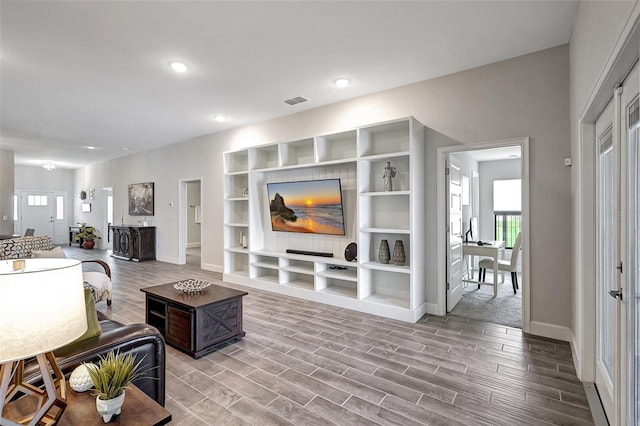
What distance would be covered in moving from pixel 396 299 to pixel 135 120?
17.8 feet

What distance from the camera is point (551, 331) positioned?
3.22 meters

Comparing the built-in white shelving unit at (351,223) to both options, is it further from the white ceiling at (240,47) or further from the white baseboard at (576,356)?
the white baseboard at (576,356)

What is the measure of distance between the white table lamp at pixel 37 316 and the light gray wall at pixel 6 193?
941 cm

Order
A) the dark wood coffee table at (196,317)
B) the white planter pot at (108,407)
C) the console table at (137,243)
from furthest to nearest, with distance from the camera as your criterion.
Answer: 1. the console table at (137,243)
2. the dark wood coffee table at (196,317)
3. the white planter pot at (108,407)

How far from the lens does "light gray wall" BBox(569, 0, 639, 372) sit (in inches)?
57.4

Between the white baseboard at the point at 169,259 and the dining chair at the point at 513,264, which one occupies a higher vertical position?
the dining chair at the point at 513,264

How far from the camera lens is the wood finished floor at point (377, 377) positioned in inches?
81.0

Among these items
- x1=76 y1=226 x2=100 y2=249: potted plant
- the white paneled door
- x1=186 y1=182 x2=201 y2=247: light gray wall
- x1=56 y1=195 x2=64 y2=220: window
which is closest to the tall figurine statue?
the white paneled door

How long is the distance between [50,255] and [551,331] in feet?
18.3

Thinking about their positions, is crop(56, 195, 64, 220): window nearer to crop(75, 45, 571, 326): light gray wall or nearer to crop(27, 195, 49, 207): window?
crop(27, 195, 49, 207): window

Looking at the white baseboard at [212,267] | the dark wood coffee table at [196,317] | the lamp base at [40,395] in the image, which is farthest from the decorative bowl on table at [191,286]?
the white baseboard at [212,267]

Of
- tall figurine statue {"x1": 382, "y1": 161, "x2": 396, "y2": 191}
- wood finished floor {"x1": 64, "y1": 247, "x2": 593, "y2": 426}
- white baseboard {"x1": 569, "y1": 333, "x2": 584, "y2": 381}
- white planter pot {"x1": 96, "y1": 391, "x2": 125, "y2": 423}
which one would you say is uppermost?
tall figurine statue {"x1": 382, "y1": 161, "x2": 396, "y2": 191}

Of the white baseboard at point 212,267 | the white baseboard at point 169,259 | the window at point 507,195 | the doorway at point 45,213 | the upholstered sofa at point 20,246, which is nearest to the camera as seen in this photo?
the upholstered sofa at point 20,246

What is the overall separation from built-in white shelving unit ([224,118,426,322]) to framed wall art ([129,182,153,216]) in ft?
12.5
